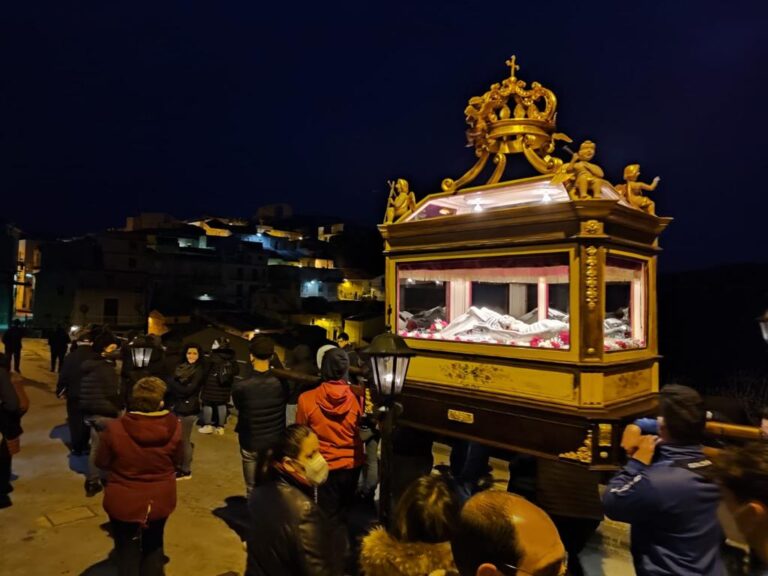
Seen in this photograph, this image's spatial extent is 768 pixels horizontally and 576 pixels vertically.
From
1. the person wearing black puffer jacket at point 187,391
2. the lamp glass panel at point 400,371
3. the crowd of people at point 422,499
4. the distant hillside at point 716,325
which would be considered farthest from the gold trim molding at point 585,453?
the distant hillside at point 716,325

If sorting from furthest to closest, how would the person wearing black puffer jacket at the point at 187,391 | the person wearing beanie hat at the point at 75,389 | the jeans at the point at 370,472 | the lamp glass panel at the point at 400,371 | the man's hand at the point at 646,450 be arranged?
1. the person wearing beanie hat at the point at 75,389
2. the person wearing black puffer jacket at the point at 187,391
3. the jeans at the point at 370,472
4. the lamp glass panel at the point at 400,371
5. the man's hand at the point at 646,450

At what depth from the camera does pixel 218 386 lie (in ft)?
27.4

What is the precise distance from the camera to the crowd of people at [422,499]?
165 cm

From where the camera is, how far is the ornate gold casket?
4.10m

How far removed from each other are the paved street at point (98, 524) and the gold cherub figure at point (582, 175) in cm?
303

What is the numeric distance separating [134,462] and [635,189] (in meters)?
4.60

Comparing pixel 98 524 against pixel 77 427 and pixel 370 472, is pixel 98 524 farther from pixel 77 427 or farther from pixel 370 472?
Result: pixel 370 472

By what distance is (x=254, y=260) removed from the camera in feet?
166

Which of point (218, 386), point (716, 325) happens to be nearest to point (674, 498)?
point (218, 386)

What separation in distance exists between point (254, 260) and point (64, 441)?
43707 millimetres

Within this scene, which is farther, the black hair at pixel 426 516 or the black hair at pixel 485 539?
the black hair at pixel 426 516

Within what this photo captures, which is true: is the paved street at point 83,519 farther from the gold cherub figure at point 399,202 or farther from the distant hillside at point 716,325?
the distant hillside at point 716,325

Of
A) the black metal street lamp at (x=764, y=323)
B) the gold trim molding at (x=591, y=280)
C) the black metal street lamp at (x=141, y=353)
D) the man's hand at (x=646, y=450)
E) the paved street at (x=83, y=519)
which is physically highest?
the gold trim molding at (x=591, y=280)

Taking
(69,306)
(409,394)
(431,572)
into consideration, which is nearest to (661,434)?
(431,572)
